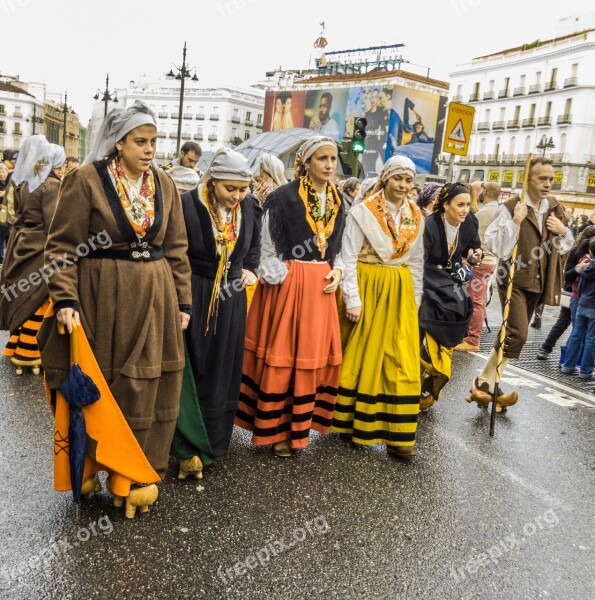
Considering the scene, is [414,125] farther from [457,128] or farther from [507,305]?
[507,305]

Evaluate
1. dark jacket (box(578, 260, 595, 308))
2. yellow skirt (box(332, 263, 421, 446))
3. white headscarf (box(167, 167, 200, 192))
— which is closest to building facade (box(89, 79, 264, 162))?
dark jacket (box(578, 260, 595, 308))

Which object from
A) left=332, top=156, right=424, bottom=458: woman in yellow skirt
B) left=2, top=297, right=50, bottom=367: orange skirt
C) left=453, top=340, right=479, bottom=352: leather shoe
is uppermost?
left=332, top=156, right=424, bottom=458: woman in yellow skirt

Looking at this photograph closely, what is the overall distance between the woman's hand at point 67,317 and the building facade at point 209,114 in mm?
91792

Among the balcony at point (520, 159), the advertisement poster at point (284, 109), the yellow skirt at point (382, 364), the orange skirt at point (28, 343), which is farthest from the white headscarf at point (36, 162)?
the advertisement poster at point (284, 109)

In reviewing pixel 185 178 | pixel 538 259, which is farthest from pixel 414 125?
pixel 538 259

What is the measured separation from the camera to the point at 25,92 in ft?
317

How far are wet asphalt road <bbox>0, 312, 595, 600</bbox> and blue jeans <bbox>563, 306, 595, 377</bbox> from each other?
9.37 feet

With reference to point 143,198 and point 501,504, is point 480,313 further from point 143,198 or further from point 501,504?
point 143,198

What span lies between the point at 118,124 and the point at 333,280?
1.83m

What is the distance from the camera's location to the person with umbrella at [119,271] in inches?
125

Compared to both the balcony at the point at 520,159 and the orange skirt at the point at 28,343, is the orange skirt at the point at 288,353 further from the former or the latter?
the balcony at the point at 520,159

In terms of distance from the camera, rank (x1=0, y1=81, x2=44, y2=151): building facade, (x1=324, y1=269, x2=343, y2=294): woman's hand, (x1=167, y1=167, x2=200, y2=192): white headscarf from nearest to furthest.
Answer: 1. (x1=324, y1=269, x2=343, y2=294): woman's hand
2. (x1=167, y1=167, x2=200, y2=192): white headscarf
3. (x1=0, y1=81, x2=44, y2=151): building facade

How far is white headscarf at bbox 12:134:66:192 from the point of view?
5.45 metres

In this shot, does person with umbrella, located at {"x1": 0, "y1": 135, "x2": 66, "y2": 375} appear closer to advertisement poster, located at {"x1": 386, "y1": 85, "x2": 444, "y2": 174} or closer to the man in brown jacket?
the man in brown jacket
